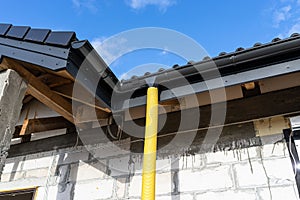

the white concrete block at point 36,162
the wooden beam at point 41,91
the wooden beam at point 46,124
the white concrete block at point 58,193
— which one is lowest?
the white concrete block at point 58,193

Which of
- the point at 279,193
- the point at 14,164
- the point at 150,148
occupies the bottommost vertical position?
the point at 279,193

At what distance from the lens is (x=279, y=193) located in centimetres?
200

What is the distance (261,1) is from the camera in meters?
4.34

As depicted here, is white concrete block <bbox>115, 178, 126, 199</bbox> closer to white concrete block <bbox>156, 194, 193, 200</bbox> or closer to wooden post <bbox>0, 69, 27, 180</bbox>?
white concrete block <bbox>156, 194, 193, 200</bbox>

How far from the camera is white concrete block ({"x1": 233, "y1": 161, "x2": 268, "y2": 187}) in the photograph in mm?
2109

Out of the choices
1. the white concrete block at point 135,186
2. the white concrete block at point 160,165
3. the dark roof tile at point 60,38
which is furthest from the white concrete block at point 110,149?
the dark roof tile at point 60,38

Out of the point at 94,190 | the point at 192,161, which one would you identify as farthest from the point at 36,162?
the point at 192,161

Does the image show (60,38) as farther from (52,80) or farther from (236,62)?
(236,62)

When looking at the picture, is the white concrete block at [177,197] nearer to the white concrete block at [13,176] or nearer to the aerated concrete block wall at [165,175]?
the aerated concrete block wall at [165,175]

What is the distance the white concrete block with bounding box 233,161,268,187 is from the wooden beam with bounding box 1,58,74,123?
158cm

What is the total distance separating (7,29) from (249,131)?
215cm

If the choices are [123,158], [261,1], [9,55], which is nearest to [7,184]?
[123,158]

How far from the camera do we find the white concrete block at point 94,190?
101 inches

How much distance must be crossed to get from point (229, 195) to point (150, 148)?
0.72 m
